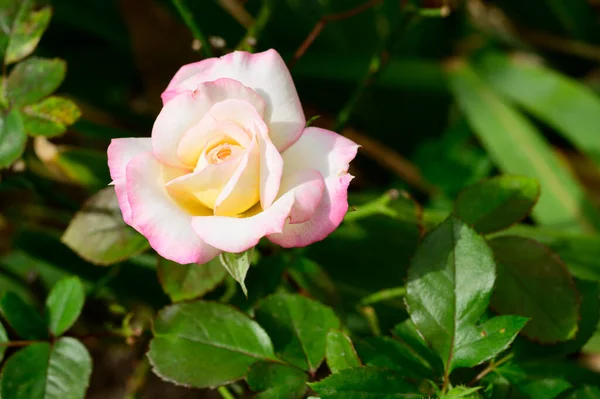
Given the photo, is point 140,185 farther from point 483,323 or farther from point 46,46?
point 46,46

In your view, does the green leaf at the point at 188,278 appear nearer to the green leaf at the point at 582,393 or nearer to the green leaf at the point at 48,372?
the green leaf at the point at 48,372

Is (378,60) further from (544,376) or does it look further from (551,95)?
(551,95)

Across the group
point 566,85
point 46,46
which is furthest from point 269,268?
point 46,46

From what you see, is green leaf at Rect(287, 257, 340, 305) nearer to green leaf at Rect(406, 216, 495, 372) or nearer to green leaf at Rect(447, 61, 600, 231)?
green leaf at Rect(406, 216, 495, 372)

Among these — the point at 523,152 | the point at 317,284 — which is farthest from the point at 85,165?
the point at 523,152

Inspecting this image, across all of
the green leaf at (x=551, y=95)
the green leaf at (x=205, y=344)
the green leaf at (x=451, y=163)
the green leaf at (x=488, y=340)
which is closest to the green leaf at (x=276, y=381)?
the green leaf at (x=205, y=344)

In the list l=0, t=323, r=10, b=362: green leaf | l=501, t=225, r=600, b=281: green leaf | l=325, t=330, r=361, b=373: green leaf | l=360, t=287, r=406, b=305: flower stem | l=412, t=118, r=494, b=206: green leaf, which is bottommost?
l=412, t=118, r=494, b=206: green leaf

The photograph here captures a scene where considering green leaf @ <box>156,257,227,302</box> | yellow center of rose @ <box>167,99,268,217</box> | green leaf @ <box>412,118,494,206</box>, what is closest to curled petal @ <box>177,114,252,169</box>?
yellow center of rose @ <box>167,99,268,217</box>
